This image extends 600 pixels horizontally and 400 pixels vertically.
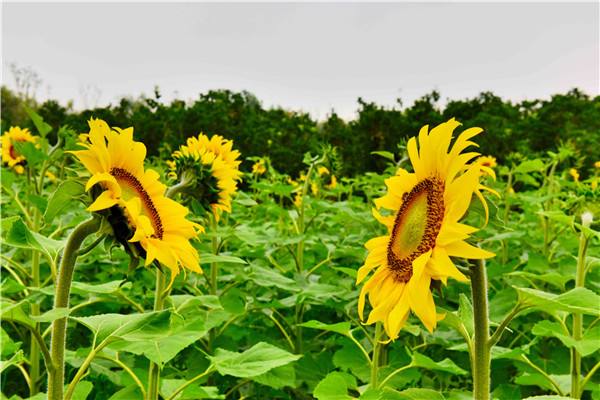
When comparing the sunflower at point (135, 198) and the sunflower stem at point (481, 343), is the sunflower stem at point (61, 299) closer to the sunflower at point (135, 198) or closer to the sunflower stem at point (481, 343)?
the sunflower at point (135, 198)

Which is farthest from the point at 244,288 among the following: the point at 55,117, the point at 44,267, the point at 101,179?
the point at 55,117

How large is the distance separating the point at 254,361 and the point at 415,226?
685 millimetres

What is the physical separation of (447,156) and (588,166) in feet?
22.0

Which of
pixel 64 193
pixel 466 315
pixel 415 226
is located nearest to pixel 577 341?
pixel 466 315

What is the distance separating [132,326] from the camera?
911 millimetres

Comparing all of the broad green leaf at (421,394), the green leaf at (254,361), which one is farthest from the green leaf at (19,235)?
the broad green leaf at (421,394)

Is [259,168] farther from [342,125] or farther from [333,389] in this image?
[342,125]

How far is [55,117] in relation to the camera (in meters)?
6.12

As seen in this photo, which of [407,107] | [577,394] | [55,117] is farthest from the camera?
[407,107]

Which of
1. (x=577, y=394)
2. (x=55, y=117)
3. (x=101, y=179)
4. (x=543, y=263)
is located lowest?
(x=577, y=394)

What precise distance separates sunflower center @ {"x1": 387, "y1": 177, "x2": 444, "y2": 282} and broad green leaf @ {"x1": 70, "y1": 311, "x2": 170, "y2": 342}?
42cm

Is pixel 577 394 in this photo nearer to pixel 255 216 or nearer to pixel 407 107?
pixel 255 216

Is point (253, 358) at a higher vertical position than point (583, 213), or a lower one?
lower

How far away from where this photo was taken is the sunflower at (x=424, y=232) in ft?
2.26
